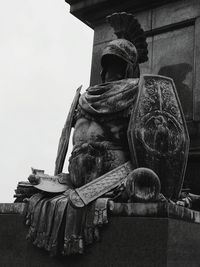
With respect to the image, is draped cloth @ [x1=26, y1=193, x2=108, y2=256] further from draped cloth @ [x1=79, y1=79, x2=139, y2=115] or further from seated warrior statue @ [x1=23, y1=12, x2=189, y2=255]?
draped cloth @ [x1=79, y1=79, x2=139, y2=115]

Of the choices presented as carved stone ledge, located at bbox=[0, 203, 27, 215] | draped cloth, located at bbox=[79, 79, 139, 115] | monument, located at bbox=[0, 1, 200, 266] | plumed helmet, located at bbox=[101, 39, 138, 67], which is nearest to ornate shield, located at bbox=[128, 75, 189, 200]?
monument, located at bbox=[0, 1, 200, 266]

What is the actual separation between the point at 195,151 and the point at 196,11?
2170 mm

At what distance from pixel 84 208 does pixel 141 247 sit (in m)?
0.80

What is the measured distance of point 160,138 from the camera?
6535mm

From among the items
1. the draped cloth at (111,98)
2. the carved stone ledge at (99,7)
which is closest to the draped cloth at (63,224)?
the draped cloth at (111,98)

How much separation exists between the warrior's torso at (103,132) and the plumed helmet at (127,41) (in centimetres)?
43

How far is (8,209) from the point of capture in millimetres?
6949

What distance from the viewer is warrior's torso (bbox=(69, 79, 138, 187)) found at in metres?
6.72

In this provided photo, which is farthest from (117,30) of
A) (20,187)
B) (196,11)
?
(20,187)

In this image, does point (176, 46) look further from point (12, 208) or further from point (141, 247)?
point (141, 247)

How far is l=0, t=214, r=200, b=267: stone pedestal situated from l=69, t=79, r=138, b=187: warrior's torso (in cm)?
104

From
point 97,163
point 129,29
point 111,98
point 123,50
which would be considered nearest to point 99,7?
point 129,29

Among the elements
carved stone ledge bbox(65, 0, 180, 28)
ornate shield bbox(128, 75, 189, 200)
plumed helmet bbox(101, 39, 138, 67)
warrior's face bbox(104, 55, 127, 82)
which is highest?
carved stone ledge bbox(65, 0, 180, 28)

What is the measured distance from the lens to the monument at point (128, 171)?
5.67 metres
